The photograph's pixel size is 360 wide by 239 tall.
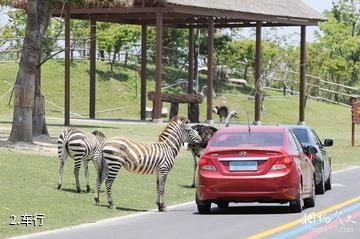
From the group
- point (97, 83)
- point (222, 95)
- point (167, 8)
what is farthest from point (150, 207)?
point (222, 95)

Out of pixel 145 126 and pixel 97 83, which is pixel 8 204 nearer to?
pixel 145 126

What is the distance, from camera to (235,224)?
16922 mm

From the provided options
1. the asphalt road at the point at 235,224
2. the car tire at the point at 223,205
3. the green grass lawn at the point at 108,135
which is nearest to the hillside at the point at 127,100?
the green grass lawn at the point at 108,135

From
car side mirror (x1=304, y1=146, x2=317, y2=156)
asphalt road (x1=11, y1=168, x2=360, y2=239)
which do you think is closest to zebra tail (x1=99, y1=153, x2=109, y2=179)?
asphalt road (x1=11, y1=168, x2=360, y2=239)

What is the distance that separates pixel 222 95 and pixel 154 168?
46477 millimetres

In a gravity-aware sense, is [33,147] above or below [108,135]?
above

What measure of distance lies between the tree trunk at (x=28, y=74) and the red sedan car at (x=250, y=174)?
1206 centimetres

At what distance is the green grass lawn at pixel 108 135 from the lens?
18859 millimetres

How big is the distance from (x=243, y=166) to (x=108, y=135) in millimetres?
18977

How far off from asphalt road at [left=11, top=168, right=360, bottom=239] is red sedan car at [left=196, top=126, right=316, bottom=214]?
34 cm

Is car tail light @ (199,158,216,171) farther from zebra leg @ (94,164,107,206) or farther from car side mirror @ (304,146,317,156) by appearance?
car side mirror @ (304,146,317,156)

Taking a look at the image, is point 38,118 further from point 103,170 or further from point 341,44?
point 341,44

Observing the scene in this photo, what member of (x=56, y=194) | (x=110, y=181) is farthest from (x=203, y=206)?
(x=56, y=194)

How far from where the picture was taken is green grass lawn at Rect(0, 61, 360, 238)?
18.9 metres
